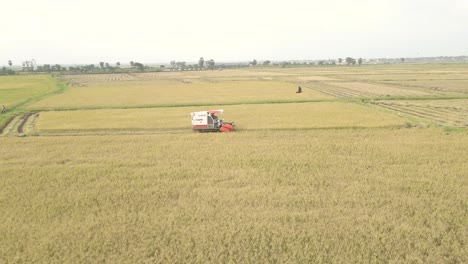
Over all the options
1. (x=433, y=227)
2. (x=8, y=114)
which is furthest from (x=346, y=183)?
(x=8, y=114)

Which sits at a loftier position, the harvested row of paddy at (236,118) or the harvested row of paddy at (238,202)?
the harvested row of paddy at (236,118)

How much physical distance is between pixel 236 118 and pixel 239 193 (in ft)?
53.5

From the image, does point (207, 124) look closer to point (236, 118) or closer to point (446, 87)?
point (236, 118)

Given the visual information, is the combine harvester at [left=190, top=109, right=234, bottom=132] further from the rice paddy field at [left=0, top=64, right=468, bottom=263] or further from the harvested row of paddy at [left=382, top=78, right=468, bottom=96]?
the harvested row of paddy at [left=382, top=78, right=468, bottom=96]

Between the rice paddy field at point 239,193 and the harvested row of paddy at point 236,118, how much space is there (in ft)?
1.17

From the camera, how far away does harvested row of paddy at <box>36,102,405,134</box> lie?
986 inches

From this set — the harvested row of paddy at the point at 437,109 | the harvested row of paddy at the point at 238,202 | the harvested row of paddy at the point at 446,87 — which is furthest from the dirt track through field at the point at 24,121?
the harvested row of paddy at the point at 446,87

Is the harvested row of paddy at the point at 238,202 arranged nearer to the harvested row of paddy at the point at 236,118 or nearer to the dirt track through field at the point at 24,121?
the harvested row of paddy at the point at 236,118

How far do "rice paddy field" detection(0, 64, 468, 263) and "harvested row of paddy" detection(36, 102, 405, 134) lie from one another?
357 mm

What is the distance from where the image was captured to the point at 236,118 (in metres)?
28.7

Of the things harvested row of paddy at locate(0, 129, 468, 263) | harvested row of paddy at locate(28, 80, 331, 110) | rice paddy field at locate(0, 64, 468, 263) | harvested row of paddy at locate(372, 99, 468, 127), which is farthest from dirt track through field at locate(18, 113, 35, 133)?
harvested row of paddy at locate(372, 99, 468, 127)

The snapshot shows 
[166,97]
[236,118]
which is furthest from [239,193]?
[166,97]

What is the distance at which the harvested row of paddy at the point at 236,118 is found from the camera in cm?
2505

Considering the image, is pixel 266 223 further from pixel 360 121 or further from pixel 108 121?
pixel 108 121
